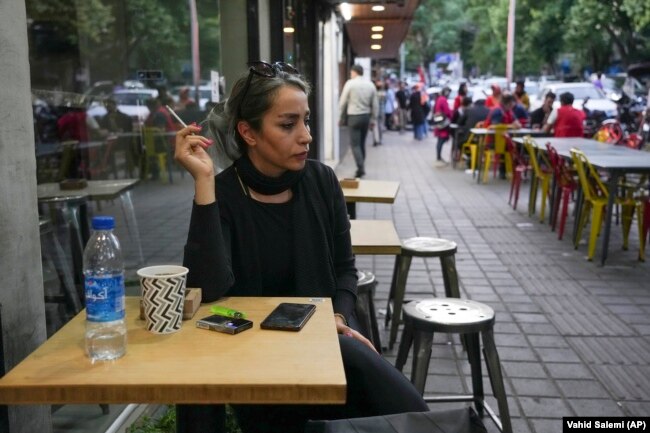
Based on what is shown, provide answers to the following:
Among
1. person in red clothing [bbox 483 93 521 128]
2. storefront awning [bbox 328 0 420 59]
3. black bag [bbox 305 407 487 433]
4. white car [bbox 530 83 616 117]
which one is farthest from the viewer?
white car [bbox 530 83 616 117]

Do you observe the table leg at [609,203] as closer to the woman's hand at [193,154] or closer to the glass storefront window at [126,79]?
the glass storefront window at [126,79]

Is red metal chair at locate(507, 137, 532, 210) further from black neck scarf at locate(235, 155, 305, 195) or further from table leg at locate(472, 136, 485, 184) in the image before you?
black neck scarf at locate(235, 155, 305, 195)

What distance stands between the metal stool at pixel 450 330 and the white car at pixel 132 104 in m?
3.16

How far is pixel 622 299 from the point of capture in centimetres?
565

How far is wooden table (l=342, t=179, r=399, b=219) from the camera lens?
4.92 metres

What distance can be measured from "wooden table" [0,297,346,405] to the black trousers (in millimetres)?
274

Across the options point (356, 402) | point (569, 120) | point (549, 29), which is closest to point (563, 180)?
point (569, 120)

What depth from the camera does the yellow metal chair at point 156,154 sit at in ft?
18.9

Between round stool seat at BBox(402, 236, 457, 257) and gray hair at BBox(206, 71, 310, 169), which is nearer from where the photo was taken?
gray hair at BBox(206, 71, 310, 169)

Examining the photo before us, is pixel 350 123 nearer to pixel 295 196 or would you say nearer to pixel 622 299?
pixel 622 299

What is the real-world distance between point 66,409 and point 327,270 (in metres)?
1.16

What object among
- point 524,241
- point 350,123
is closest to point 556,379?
point 524,241

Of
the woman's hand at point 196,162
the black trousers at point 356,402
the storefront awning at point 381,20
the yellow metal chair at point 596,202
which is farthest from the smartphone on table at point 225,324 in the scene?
the storefront awning at point 381,20

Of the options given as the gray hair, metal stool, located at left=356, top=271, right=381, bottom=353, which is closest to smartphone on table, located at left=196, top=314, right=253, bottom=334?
the gray hair
